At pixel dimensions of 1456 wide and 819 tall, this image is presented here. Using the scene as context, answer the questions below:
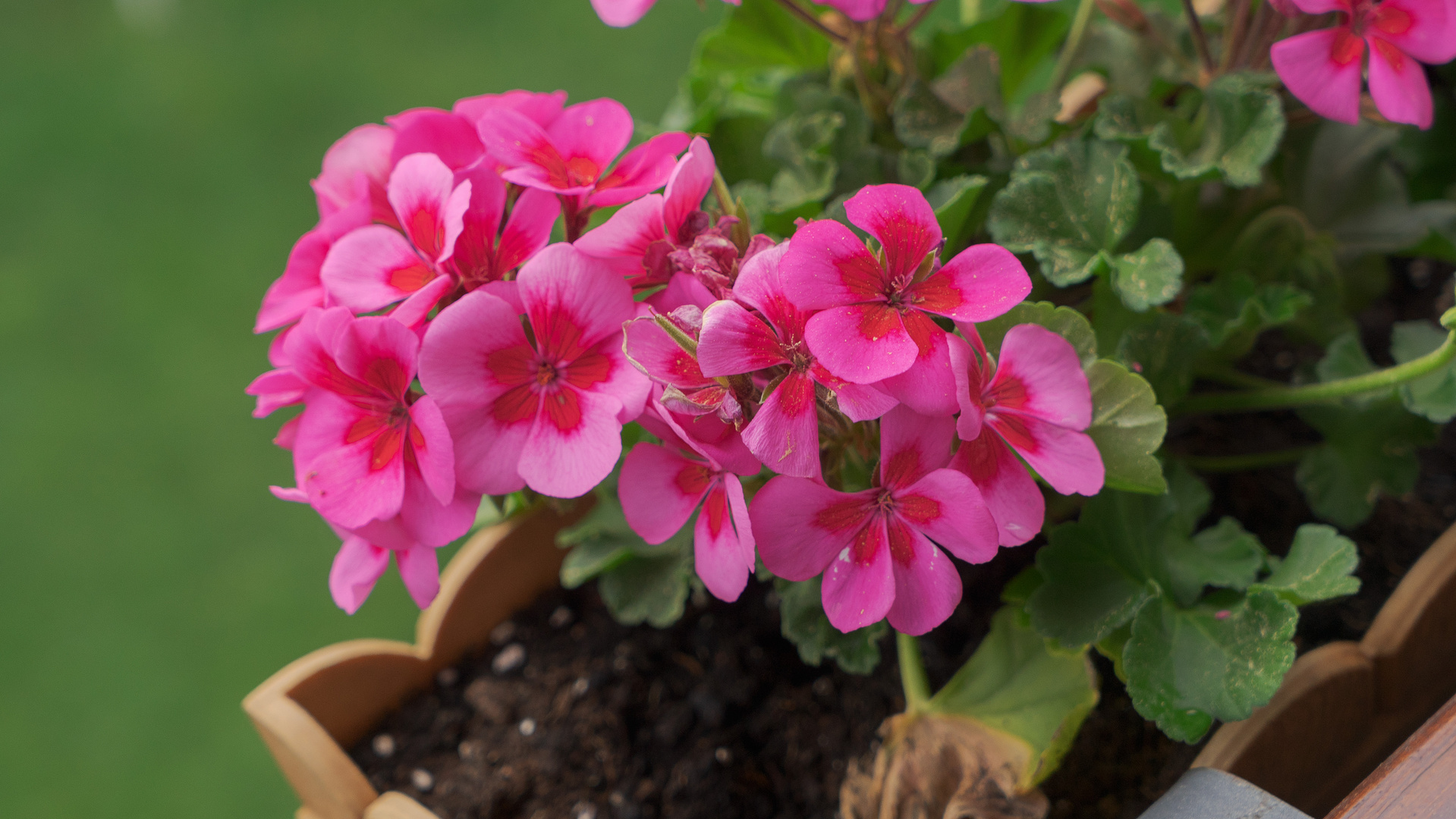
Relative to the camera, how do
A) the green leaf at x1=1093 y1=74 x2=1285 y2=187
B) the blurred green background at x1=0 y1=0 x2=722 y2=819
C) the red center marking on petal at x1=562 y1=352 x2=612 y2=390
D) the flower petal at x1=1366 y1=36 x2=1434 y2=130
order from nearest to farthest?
the red center marking on petal at x1=562 y1=352 x2=612 y2=390 < the flower petal at x1=1366 y1=36 x2=1434 y2=130 < the green leaf at x1=1093 y1=74 x2=1285 y2=187 < the blurred green background at x1=0 y1=0 x2=722 y2=819

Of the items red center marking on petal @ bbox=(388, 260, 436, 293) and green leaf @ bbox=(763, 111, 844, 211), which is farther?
green leaf @ bbox=(763, 111, 844, 211)

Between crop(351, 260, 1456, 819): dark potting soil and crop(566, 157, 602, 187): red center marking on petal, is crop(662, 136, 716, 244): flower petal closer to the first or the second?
crop(566, 157, 602, 187): red center marking on petal


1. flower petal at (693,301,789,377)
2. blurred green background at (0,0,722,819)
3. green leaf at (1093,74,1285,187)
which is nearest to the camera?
flower petal at (693,301,789,377)

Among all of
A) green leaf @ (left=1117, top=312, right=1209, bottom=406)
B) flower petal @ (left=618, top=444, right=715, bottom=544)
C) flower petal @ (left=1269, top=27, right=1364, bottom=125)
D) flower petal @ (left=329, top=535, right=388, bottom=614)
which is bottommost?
flower petal @ (left=329, top=535, right=388, bottom=614)

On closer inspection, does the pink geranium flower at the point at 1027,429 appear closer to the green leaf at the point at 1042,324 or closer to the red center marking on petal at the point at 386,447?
the green leaf at the point at 1042,324

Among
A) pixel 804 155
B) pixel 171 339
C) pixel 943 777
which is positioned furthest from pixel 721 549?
pixel 171 339

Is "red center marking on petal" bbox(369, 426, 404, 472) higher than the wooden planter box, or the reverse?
"red center marking on petal" bbox(369, 426, 404, 472)

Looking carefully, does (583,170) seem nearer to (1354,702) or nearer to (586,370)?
(586,370)

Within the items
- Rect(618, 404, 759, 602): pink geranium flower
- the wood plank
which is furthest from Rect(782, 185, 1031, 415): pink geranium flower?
the wood plank
